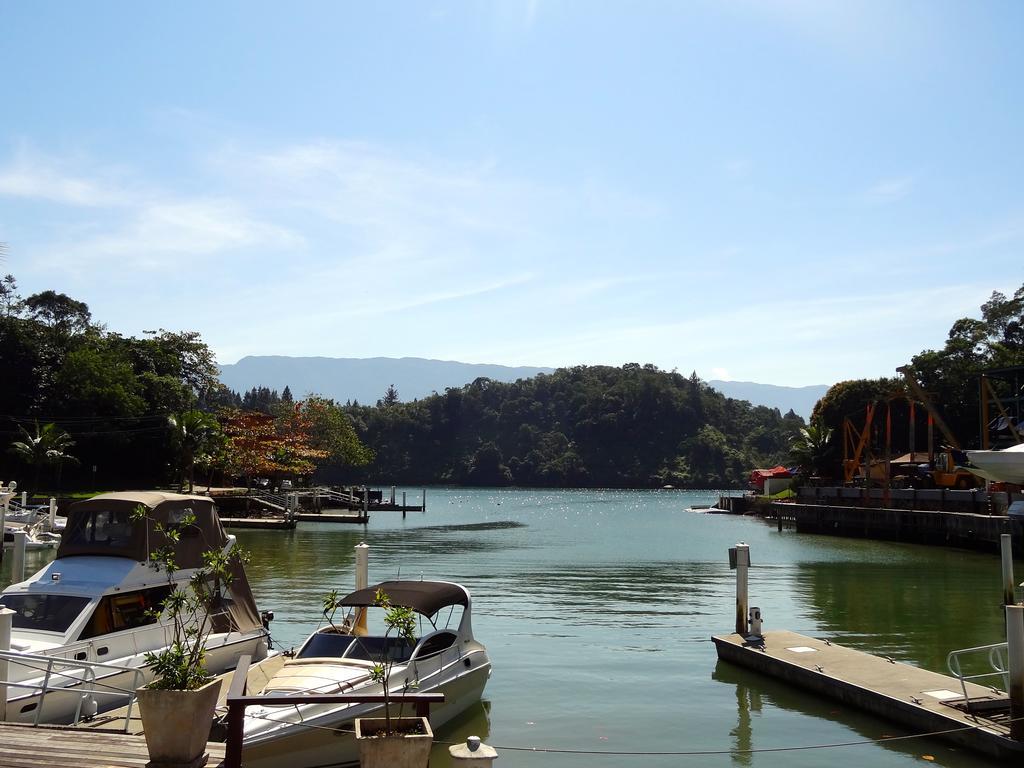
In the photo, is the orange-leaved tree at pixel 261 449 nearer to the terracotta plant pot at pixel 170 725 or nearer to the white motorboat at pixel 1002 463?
the terracotta plant pot at pixel 170 725

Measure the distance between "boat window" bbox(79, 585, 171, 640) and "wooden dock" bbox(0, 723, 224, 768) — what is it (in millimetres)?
4486

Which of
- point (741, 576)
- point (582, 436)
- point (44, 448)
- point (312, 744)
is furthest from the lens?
point (582, 436)

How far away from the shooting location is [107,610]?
14.6 meters

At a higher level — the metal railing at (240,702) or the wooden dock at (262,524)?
the metal railing at (240,702)

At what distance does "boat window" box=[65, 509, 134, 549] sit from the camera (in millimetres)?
16031

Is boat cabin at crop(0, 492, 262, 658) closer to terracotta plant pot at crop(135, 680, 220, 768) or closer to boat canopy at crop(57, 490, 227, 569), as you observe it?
boat canopy at crop(57, 490, 227, 569)

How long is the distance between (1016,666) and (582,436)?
171656 mm

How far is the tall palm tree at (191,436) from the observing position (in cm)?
6819

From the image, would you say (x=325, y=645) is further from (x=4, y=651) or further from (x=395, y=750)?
(x=395, y=750)

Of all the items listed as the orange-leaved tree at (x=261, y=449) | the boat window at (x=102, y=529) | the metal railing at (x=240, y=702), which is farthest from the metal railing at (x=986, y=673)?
the orange-leaved tree at (x=261, y=449)

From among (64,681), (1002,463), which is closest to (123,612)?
(64,681)

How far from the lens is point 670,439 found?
178625 mm

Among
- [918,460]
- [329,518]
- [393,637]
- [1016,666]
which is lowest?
[329,518]

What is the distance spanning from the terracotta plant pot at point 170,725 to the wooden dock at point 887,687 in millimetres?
9965
